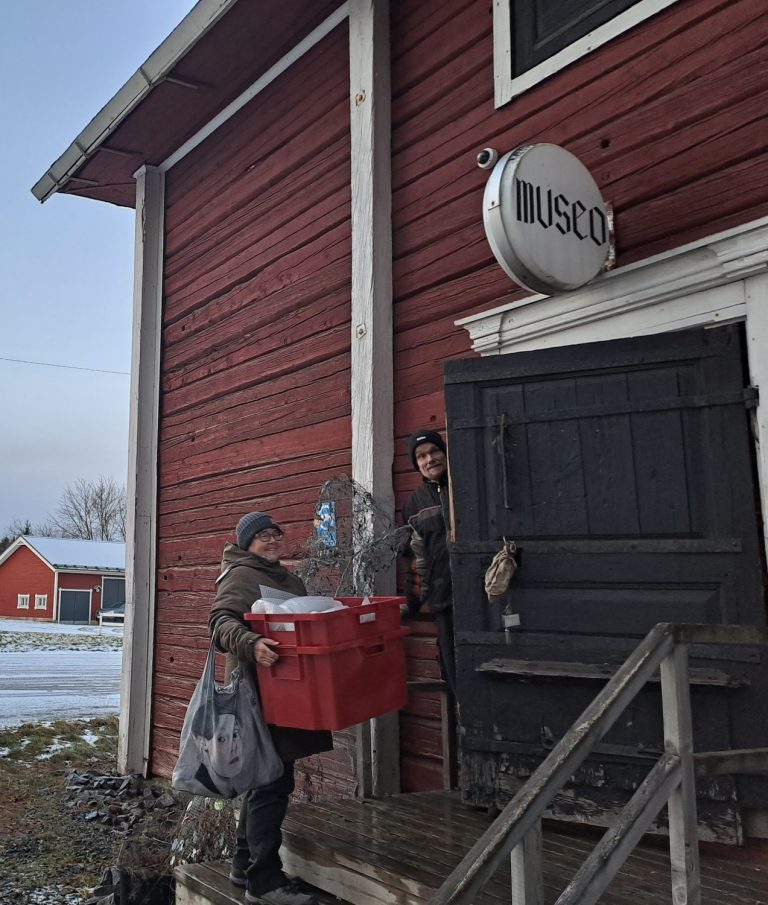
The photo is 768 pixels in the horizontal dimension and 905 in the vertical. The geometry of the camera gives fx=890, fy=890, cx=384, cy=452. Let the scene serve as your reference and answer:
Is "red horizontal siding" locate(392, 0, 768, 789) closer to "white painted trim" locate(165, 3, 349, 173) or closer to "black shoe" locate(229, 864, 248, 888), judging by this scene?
"white painted trim" locate(165, 3, 349, 173)

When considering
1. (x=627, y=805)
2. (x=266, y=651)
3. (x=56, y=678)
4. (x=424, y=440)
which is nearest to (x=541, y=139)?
(x=424, y=440)

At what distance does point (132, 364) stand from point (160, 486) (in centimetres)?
117

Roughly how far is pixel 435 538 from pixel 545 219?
63.8 inches

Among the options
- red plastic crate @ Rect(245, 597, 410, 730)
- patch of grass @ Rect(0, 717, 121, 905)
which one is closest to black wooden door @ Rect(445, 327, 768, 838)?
red plastic crate @ Rect(245, 597, 410, 730)

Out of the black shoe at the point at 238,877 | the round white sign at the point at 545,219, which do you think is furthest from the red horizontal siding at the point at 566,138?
the black shoe at the point at 238,877

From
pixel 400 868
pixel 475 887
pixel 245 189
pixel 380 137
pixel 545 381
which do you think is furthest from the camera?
pixel 245 189

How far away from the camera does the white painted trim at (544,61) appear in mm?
4062

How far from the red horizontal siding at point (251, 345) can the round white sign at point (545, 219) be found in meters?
2.23

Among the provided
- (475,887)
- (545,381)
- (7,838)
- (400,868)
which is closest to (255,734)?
(400,868)

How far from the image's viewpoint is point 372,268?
17.5 ft

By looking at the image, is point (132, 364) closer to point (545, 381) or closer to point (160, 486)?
point (160, 486)

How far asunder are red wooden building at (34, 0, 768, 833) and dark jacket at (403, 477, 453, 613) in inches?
23.7

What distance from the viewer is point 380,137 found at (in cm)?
545

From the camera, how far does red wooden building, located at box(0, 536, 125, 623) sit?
144 ft
